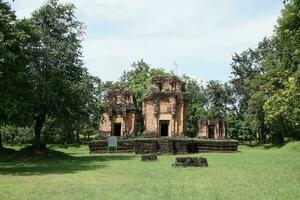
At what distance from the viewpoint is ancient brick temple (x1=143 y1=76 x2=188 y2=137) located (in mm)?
40844

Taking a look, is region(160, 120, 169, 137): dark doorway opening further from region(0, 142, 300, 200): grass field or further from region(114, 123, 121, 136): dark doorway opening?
region(0, 142, 300, 200): grass field

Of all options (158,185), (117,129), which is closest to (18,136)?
(117,129)

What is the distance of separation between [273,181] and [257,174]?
237 centimetres

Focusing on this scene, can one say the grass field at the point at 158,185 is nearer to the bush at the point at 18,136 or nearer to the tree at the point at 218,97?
the bush at the point at 18,136

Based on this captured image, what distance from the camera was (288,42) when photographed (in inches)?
907

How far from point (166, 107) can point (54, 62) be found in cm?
1624

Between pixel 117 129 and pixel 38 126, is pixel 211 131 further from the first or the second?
pixel 38 126

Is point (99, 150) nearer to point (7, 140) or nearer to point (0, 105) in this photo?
point (0, 105)

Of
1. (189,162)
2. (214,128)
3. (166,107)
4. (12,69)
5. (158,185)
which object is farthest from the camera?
(214,128)

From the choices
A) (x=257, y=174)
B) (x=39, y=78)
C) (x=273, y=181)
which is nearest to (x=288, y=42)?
(x=257, y=174)

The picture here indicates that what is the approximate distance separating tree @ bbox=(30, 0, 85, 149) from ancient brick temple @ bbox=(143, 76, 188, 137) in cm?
1341

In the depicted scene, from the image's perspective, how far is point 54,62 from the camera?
2745 centimetres

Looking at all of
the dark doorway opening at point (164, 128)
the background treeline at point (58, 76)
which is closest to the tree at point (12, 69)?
the background treeline at point (58, 76)

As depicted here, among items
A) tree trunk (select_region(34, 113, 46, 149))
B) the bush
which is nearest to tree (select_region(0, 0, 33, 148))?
tree trunk (select_region(34, 113, 46, 149))
